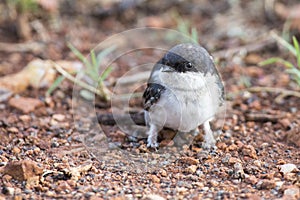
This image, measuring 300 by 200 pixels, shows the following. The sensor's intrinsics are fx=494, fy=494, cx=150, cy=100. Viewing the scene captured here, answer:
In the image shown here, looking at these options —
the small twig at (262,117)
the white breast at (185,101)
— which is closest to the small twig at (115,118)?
the white breast at (185,101)

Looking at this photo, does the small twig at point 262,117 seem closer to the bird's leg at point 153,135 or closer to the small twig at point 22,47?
the bird's leg at point 153,135

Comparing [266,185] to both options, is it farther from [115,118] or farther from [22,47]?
[22,47]

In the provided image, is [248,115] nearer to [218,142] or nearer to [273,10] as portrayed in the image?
[218,142]

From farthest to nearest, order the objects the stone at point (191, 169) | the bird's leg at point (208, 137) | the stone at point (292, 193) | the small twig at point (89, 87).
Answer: the small twig at point (89, 87) → the bird's leg at point (208, 137) → the stone at point (191, 169) → the stone at point (292, 193)

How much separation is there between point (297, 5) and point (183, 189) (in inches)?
191

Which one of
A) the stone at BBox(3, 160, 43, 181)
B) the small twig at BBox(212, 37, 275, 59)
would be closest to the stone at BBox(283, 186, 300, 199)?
the stone at BBox(3, 160, 43, 181)

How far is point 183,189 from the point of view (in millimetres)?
3928

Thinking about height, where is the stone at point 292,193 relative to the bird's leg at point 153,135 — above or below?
below

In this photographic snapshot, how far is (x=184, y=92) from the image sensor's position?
15.1 ft

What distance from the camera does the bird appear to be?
461 centimetres

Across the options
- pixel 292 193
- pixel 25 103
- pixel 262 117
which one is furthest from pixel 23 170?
pixel 262 117

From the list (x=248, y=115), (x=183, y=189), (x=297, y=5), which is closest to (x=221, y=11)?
(x=297, y=5)

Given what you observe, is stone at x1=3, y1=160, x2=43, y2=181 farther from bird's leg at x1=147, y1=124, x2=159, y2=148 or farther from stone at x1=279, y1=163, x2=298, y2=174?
stone at x1=279, y1=163, x2=298, y2=174

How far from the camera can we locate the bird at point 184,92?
461cm
